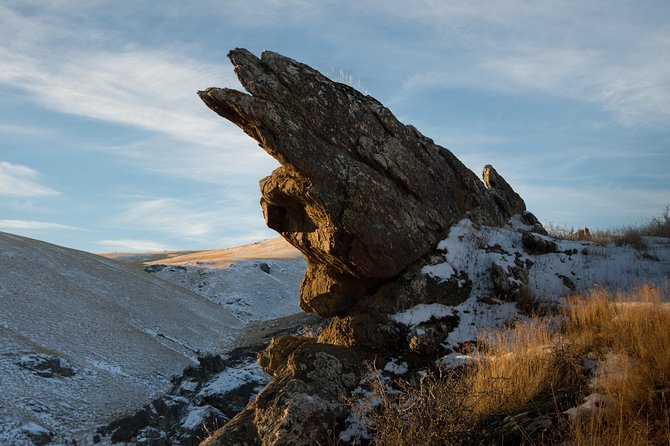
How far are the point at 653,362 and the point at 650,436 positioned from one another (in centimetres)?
163

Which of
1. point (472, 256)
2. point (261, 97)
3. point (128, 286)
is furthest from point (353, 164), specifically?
point (128, 286)

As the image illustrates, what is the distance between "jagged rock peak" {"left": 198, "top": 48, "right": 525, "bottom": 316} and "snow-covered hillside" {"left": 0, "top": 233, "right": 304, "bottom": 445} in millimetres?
7451

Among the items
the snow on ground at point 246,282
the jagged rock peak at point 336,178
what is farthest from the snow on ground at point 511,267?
the snow on ground at point 246,282

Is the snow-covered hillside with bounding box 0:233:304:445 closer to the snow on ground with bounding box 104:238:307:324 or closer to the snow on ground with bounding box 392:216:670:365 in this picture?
the snow on ground with bounding box 104:238:307:324

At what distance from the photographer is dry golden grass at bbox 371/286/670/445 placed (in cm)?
529

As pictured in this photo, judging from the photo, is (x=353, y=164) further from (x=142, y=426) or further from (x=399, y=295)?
(x=142, y=426)

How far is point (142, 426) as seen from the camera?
45.1ft

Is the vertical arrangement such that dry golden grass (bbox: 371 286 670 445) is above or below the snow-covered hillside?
above

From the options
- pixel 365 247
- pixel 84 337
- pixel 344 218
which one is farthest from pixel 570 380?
pixel 84 337

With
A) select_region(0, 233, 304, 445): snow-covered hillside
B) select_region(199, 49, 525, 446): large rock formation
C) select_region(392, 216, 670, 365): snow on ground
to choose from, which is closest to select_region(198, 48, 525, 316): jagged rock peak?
select_region(199, 49, 525, 446): large rock formation

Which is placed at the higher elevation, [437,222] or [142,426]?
[437,222]

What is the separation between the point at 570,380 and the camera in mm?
6949

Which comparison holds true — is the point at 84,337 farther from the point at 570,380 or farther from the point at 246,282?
the point at 246,282

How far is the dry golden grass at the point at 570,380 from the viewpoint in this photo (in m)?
5.29
